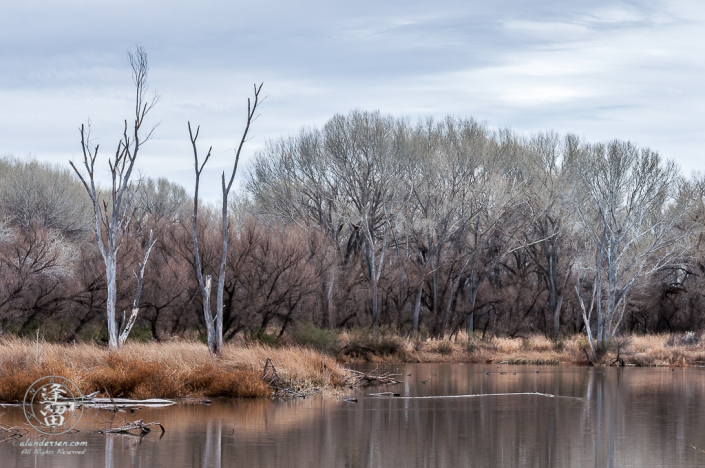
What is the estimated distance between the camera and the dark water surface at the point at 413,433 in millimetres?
13734

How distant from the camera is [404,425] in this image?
18.0 meters

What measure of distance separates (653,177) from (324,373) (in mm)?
26774

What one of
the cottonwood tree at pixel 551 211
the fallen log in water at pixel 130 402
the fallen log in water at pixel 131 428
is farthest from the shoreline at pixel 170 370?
the cottonwood tree at pixel 551 211

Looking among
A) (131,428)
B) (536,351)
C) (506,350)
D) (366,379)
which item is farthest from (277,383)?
(536,351)

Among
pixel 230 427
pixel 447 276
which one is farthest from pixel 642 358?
pixel 230 427

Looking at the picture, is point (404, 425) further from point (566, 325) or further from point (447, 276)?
point (566, 325)

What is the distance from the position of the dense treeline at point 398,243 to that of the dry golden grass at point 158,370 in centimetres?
1174

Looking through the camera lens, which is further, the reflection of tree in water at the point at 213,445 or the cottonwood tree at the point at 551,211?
the cottonwood tree at the point at 551,211

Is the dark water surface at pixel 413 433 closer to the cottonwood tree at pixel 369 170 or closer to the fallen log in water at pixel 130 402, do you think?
the fallen log in water at pixel 130 402

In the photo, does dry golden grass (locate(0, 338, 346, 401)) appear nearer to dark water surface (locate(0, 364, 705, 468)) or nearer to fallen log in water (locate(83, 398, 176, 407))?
fallen log in water (locate(83, 398, 176, 407))

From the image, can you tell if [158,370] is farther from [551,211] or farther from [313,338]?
[551,211]

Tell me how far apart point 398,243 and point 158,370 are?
102 feet
